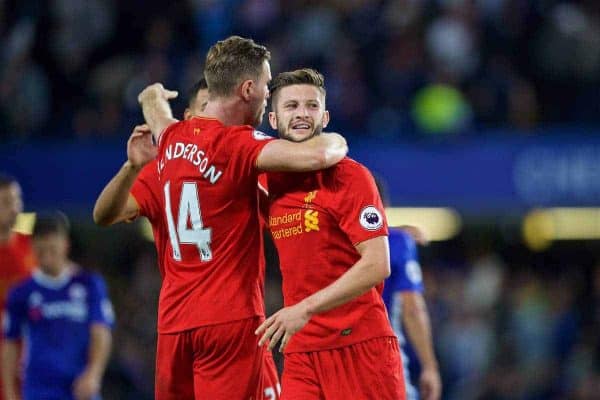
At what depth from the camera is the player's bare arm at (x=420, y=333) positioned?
7124 millimetres

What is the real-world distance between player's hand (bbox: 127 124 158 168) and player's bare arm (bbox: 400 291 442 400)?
2.08 m

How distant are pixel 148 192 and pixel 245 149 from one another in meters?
0.73

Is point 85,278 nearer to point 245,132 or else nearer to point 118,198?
point 118,198

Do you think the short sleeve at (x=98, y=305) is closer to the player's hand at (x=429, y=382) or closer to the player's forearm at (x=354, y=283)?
the player's hand at (x=429, y=382)

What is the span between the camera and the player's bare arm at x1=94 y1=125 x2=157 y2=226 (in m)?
5.57

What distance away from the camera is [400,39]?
42.5ft

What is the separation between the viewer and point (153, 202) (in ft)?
18.6

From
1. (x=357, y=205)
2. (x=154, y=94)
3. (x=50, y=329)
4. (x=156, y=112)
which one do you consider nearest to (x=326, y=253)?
(x=357, y=205)

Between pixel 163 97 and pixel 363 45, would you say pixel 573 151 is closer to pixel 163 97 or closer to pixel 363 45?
pixel 363 45

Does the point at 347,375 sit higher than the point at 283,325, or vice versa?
the point at 283,325

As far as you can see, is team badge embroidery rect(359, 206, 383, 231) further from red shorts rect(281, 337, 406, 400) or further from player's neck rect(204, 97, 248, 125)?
player's neck rect(204, 97, 248, 125)

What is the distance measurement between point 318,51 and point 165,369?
26.0 feet

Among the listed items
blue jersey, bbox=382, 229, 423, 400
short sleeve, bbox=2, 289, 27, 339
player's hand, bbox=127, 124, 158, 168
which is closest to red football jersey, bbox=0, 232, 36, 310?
short sleeve, bbox=2, 289, 27, 339

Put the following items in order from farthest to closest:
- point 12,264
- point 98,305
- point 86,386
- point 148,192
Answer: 1. point 12,264
2. point 98,305
3. point 86,386
4. point 148,192
